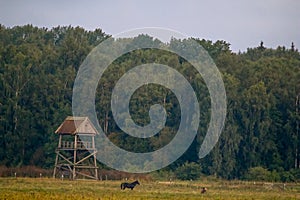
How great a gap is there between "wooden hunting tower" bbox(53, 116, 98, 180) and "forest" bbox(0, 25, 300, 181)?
9.95 ft

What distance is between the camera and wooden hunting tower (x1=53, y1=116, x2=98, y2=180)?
69750 millimetres

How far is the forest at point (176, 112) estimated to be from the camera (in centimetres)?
7844

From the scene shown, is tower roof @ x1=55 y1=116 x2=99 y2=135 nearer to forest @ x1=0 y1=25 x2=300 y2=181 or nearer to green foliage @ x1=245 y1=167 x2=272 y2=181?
forest @ x1=0 y1=25 x2=300 y2=181

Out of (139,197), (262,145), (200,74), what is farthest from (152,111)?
(139,197)

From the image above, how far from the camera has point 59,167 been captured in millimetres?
71688

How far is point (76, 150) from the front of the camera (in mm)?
71312

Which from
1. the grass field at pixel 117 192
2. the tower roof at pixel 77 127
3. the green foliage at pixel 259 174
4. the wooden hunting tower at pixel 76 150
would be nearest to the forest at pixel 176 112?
the green foliage at pixel 259 174

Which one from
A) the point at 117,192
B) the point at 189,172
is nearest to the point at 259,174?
the point at 189,172

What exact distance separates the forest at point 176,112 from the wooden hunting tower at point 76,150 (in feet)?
9.95

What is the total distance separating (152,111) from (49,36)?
43.0m

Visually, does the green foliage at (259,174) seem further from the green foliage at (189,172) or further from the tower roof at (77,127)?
the tower roof at (77,127)

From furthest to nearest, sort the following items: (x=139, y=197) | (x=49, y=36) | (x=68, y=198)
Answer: (x=49, y=36)
(x=139, y=197)
(x=68, y=198)

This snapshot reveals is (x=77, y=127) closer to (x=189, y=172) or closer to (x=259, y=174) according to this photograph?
(x=189, y=172)

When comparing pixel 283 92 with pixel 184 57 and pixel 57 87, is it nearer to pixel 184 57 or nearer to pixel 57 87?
pixel 184 57
